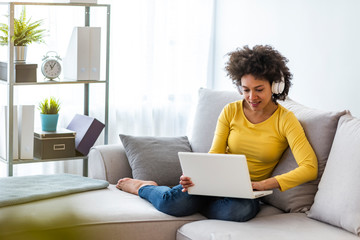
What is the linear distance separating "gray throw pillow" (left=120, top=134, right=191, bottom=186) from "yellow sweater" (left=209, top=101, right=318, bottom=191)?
341mm

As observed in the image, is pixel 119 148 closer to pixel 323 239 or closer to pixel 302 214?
pixel 302 214

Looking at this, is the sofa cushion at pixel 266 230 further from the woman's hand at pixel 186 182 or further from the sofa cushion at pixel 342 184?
the woman's hand at pixel 186 182

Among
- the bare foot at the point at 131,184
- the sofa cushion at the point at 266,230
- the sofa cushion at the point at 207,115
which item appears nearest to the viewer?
the sofa cushion at the point at 266,230

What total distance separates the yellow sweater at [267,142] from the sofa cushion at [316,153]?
4 centimetres

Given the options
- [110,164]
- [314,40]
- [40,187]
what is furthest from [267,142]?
[314,40]

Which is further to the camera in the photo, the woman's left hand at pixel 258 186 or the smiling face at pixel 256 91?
the smiling face at pixel 256 91

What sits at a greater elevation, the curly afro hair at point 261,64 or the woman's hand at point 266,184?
the curly afro hair at point 261,64

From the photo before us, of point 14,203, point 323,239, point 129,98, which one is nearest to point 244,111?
point 323,239

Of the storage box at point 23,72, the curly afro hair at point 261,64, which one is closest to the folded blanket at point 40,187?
the storage box at point 23,72

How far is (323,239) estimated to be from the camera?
6.43ft

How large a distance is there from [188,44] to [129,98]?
63cm

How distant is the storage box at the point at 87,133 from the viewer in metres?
3.19

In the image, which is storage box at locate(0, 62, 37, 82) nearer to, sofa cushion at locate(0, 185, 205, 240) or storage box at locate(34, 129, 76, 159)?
storage box at locate(34, 129, 76, 159)

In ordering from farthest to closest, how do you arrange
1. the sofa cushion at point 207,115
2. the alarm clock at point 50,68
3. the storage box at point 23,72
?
the alarm clock at point 50,68 → the storage box at point 23,72 → the sofa cushion at point 207,115
